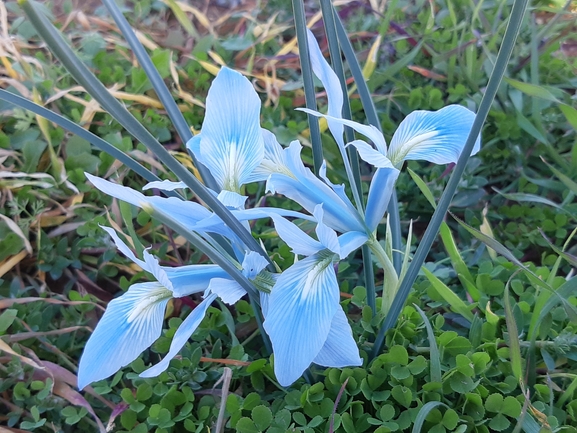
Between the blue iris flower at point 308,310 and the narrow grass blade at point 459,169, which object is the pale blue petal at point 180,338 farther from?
the narrow grass blade at point 459,169

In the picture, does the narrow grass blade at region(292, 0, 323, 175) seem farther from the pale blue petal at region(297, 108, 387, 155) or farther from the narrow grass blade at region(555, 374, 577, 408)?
the narrow grass blade at region(555, 374, 577, 408)

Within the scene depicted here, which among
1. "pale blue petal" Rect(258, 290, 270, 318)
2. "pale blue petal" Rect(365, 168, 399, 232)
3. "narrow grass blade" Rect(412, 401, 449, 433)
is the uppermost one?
"pale blue petal" Rect(365, 168, 399, 232)

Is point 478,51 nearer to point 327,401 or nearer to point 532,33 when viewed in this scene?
point 532,33

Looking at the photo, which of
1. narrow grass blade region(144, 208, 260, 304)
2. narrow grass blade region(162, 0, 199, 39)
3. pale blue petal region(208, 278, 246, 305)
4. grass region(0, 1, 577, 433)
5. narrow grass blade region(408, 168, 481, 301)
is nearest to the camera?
narrow grass blade region(144, 208, 260, 304)

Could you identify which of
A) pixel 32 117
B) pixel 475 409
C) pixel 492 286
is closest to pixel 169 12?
pixel 32 117

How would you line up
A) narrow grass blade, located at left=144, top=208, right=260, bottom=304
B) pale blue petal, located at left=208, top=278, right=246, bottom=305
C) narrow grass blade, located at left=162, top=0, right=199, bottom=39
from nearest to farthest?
narrow grass blade, located at left=144, top=208, right=260, bottom=304 < pale blue petal, located at left=208, top=278, right=246, bottom=305 < narrow grass blade, located at left=162, top=0, right=199, bottom=39

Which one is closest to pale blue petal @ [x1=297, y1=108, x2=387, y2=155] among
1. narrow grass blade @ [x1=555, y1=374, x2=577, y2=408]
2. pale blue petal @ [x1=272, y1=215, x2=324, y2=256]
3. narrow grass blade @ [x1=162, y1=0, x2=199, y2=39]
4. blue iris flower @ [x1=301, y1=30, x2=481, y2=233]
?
blue iris flower @ [x1=301, y1=30, x2=481, y2=233]

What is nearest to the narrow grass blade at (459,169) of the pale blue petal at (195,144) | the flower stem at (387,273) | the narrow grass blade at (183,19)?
the flower stem at (387,273)
